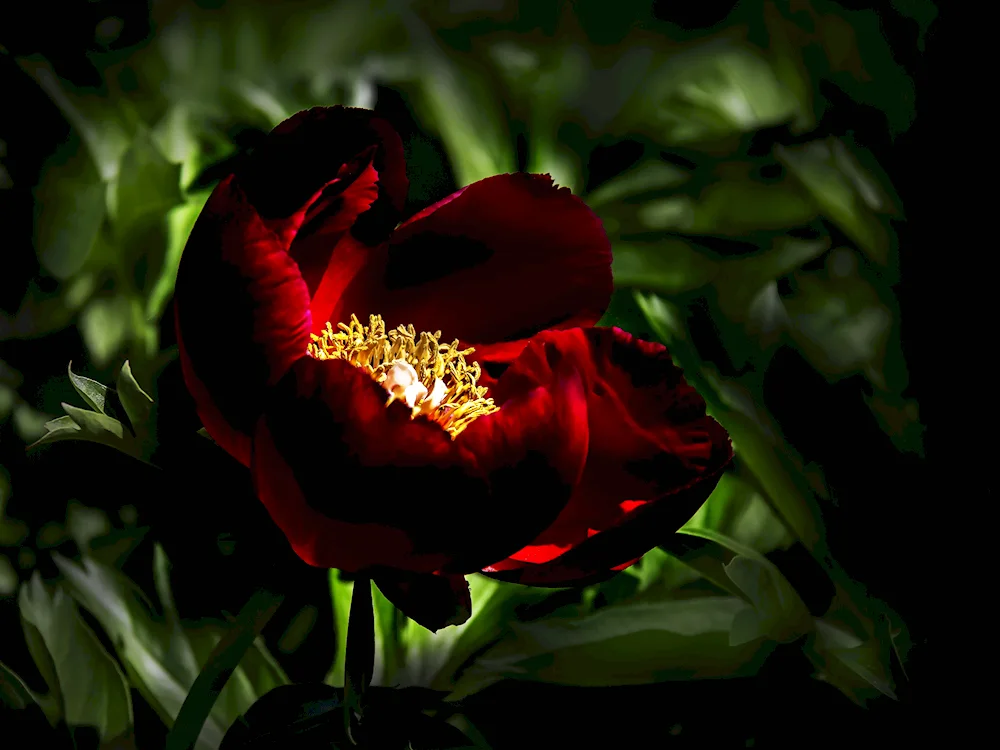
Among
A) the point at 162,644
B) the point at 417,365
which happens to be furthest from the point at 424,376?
the point at 162,644

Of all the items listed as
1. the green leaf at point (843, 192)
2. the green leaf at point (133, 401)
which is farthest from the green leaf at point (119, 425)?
the green leaf at point (843, 192)

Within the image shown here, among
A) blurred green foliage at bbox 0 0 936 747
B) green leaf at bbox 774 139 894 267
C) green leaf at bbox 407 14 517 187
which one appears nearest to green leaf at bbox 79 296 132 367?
blurred green foliage at bbox 0 0 936 747

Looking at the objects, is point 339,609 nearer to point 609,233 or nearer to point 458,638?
point 458,638

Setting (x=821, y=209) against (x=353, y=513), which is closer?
(x=353, y=513)

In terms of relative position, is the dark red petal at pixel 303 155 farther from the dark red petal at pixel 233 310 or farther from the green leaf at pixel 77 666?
the green leaf at pixel 77 666

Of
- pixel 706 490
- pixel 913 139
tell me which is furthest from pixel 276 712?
pixel 913 139

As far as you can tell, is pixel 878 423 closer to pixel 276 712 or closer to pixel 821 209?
pixel 821 209
